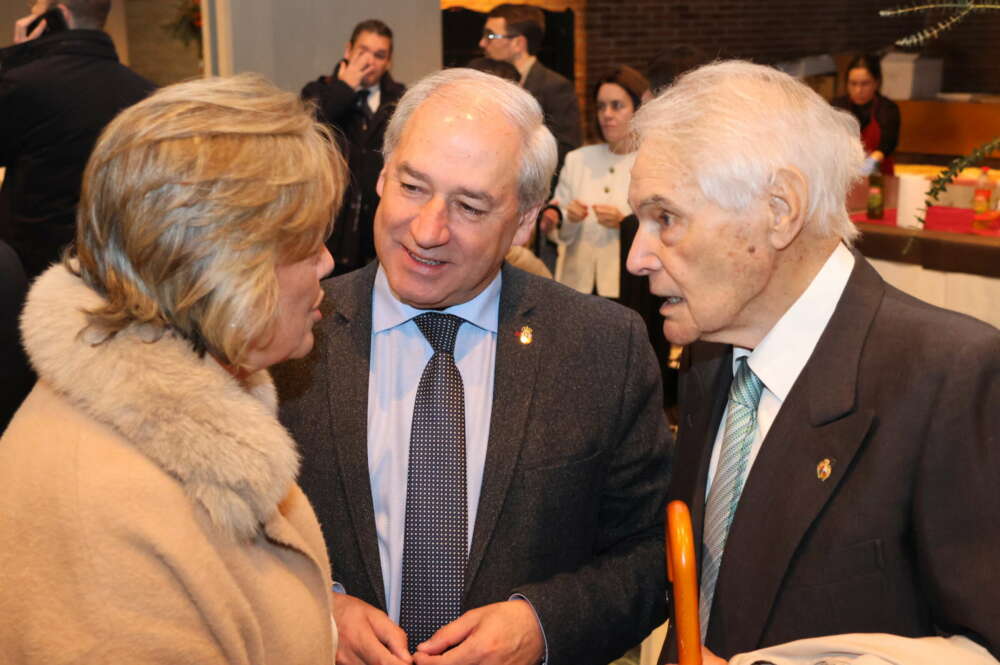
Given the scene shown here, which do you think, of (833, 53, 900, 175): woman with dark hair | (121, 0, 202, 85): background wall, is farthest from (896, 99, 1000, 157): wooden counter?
(121, 0, 202, 85): background wall

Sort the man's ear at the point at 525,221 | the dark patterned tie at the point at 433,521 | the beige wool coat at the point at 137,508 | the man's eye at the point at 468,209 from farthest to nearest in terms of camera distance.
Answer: the man's ear at the point at 525,221 < the man's eye at the point at 468,209 < the dark patterned tie at the point at 433,521 < the beige wool coat at the point at 137,508

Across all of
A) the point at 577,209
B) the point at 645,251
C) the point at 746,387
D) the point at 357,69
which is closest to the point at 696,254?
the point at 645,251

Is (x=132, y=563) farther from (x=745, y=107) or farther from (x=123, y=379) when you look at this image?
(x=745, y=107)

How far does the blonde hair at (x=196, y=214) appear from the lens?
1190 millimetres

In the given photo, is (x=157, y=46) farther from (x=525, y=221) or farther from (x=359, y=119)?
(x=525, y=221)

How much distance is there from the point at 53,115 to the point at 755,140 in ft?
10.2

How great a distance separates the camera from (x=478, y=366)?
1846 mm

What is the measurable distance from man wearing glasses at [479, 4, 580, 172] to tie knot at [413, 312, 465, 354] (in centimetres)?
414

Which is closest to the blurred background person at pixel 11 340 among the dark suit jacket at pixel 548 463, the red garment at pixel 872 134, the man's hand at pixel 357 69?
the dark suit jacket at pixel 548 463

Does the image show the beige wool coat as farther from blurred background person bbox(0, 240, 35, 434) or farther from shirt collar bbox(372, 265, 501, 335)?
blurred background person bbox(0, 240, 35, 434)

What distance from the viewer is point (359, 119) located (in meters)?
5.08

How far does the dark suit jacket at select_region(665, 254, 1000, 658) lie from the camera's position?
1294mm

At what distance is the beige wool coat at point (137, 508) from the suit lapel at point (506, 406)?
471mm

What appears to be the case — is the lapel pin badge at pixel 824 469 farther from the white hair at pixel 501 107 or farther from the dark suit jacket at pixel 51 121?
the dark suit jacket at pixel 51 121
